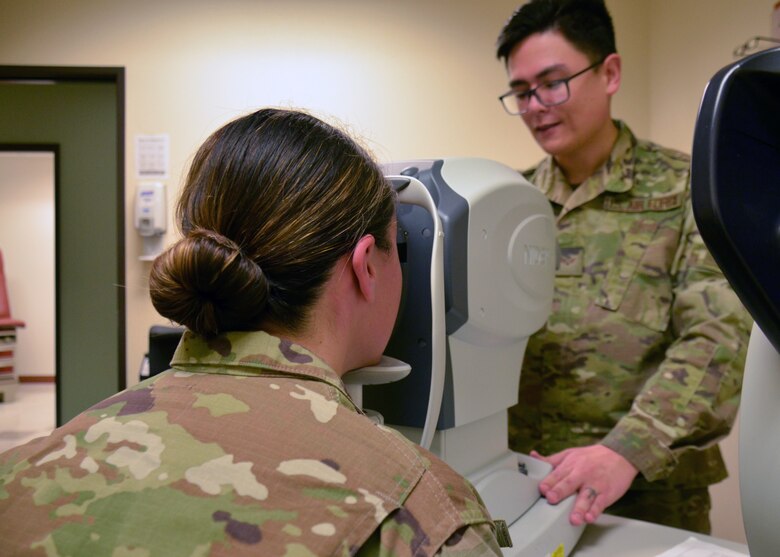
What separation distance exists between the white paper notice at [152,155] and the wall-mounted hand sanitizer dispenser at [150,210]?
5 cm

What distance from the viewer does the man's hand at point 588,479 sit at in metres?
0.99

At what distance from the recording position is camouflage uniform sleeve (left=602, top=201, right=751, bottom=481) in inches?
42.7

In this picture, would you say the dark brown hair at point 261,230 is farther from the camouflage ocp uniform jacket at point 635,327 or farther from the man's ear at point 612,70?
the man's ear at point 612,70

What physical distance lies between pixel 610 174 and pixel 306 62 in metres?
1.91

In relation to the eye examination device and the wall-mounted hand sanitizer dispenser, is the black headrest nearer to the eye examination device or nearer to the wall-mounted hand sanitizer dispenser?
the eye examination device

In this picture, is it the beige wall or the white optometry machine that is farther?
the beige wall

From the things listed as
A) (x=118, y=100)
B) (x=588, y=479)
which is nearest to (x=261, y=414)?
(x=588, y=479)

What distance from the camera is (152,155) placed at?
2.88 meters

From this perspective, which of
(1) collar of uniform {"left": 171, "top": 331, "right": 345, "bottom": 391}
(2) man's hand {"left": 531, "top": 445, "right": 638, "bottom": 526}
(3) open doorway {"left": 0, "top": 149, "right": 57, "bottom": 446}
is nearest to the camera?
(1) collar of uniform {"left": 171, "top": 331, "right": 345, "bottom": 391}

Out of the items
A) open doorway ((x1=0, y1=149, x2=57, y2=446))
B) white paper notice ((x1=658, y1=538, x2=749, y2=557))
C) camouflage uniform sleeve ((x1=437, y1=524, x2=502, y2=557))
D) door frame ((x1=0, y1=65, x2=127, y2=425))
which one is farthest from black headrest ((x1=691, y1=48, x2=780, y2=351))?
open doorway ((x1=0, y1=149, x2=57, y2=446))

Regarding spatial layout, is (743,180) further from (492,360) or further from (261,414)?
(492,360)

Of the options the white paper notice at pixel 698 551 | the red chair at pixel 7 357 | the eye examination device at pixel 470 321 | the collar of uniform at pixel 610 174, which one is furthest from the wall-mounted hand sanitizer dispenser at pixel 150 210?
the red chair at pixel 7 357

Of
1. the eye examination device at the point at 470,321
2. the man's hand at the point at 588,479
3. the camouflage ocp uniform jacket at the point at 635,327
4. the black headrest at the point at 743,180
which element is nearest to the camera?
the black headrest at the point at 743,180

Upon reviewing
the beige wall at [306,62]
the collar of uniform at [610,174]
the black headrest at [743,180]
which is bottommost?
the black headrest at [743,180]
